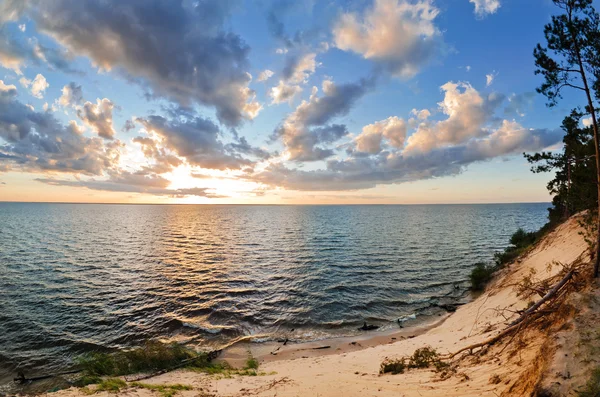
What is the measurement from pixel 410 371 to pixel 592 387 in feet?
21.5

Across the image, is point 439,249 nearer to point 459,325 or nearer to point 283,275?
point 283,275

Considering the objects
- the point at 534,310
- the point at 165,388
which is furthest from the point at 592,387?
the point at 165,388

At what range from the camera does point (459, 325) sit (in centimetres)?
1872

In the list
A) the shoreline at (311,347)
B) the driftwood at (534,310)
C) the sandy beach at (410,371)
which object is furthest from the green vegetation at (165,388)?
the driftwood at (534,310)

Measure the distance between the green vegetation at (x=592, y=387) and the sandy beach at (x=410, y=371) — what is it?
0.92 metres

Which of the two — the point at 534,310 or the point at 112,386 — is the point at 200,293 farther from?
the point at 534,310

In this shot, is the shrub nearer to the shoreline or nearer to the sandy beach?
the sandy beach

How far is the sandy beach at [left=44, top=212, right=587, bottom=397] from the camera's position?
8617mm

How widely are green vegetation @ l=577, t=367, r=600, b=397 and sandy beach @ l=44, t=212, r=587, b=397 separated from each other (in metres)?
0.92

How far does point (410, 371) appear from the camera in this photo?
38.1ft

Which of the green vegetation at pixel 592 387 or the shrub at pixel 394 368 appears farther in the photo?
the shrub at pixel 394 368

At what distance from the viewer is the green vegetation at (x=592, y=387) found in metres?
6.08

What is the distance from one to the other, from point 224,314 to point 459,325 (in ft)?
65.5

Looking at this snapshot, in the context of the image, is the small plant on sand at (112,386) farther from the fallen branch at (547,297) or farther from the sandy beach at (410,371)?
the fallen branch at (547,297)
